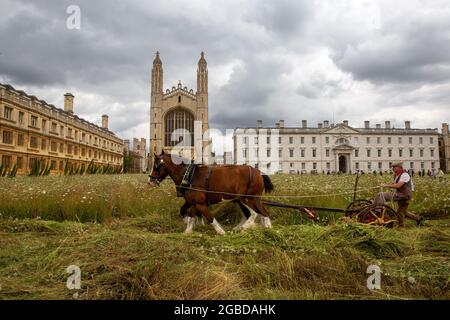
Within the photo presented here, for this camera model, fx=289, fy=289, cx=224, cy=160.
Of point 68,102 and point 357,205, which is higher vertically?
point 68,102

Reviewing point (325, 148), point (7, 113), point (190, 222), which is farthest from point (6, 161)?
point (325, 148)

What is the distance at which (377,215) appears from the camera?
6383 mm

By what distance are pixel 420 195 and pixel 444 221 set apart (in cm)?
254

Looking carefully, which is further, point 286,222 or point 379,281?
point 286,222

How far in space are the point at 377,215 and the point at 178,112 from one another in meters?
68.2

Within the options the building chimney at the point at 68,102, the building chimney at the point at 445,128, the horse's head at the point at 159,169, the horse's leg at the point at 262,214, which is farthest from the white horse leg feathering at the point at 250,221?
the building chimney at the point at 445,128

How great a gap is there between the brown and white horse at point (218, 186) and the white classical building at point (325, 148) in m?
69.6

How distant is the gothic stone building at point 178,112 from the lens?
225ft

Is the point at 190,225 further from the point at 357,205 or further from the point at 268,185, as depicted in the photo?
the point at 357,205

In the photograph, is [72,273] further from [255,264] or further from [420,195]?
[420,195]

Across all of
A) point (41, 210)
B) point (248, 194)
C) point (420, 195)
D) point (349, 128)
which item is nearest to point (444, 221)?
point (420, 195)

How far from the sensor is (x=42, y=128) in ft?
136

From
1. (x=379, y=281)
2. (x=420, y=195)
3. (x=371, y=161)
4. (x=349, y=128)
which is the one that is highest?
(x=349, y=128)

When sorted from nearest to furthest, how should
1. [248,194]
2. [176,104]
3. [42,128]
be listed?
[248,194] → [42,128] → [176,104]
